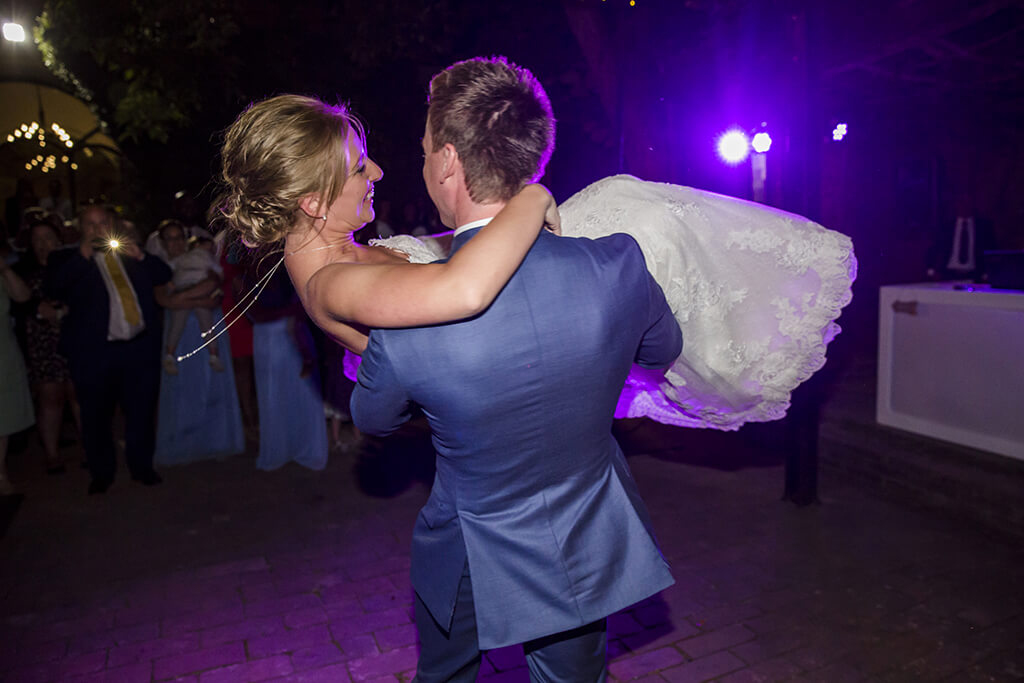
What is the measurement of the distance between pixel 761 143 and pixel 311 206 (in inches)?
230

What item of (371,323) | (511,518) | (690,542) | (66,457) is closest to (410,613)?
(690,542)

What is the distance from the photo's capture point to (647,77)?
632 centimetres

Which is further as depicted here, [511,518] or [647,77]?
[647,77]

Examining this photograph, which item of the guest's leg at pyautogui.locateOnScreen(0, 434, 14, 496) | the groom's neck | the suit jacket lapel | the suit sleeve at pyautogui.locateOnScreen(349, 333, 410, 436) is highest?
the groom's neck

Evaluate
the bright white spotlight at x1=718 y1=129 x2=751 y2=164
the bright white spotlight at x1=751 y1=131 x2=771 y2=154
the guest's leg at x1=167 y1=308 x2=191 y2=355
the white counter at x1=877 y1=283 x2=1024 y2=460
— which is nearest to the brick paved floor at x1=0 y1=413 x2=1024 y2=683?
the white counter at x1=877 y1=283 x2=1024 y2=460

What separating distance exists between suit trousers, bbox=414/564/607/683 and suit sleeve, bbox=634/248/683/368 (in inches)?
24.4

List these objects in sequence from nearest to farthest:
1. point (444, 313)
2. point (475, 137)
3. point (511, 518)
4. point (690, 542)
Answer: point (444, 313)
point (475, 137)
point (511, 518)
point (690, 542)

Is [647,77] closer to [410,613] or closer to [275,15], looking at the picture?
[275,15]

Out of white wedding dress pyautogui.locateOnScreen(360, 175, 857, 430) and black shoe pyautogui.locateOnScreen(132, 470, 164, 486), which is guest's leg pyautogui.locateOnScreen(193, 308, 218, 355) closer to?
black shoe pyautogui.locateOnScreen(132, 470, 164, 486)

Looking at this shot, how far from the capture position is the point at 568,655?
1.62 m

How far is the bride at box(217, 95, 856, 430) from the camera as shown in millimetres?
1315

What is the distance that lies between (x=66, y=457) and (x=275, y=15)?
4712mm

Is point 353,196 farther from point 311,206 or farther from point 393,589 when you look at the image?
point 393,589

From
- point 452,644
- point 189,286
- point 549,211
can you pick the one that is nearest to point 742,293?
point 549,211
